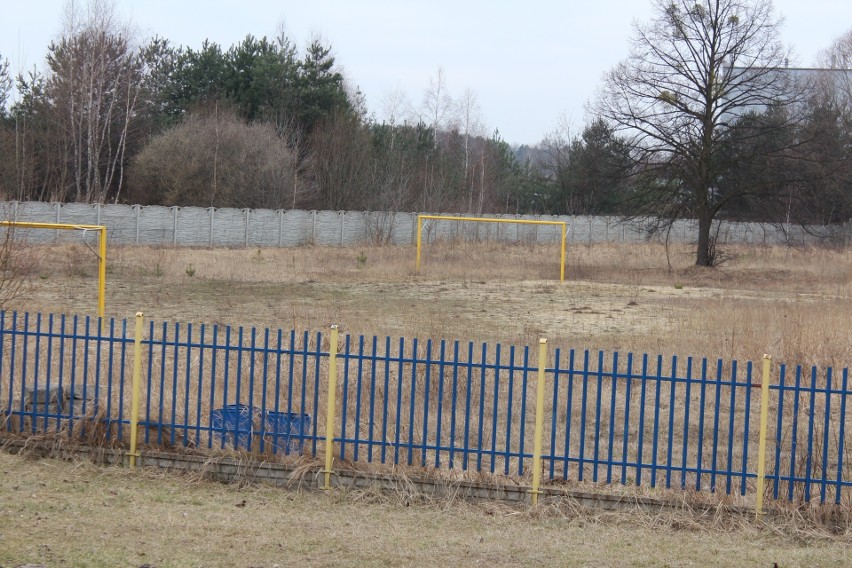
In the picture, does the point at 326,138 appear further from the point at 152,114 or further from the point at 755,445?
the point at 755,445

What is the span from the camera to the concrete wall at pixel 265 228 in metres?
39.0

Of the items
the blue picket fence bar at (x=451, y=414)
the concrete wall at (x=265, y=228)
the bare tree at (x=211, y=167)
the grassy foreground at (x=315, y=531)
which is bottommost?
the grassy foreground at (x=315, y=531)

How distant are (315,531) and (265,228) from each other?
123 ft

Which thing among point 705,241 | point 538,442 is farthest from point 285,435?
point 705,241

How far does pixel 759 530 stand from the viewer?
7223 millimetres

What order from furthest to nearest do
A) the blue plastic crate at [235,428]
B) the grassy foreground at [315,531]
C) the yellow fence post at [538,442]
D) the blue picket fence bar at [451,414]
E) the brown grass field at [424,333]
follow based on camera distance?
the blue plastic crate at [235,428] < the blue picket fence bar at [451,414] < the yellow fence post at [538,442] < the brown grass field at [424,333] < the grassy foreground at [315,531]

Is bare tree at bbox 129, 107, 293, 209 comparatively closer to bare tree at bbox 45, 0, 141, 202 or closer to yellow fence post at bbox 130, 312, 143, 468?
bare tree at bbox 45, 0, 141, 202

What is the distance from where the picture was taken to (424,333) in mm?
16969

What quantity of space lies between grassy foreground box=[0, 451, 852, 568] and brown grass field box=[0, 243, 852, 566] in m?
0.02

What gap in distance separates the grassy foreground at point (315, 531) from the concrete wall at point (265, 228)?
29.4 meters

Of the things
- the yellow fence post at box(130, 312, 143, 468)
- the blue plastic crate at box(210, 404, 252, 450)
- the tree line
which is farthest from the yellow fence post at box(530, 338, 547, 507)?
the tree line

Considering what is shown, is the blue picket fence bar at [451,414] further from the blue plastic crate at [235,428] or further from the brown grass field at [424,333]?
the brown grass field at [424,333]

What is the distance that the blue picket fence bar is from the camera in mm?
7680

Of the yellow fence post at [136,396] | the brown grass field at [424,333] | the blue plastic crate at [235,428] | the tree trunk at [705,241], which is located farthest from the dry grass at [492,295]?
the yellow fence post at [136,396]
